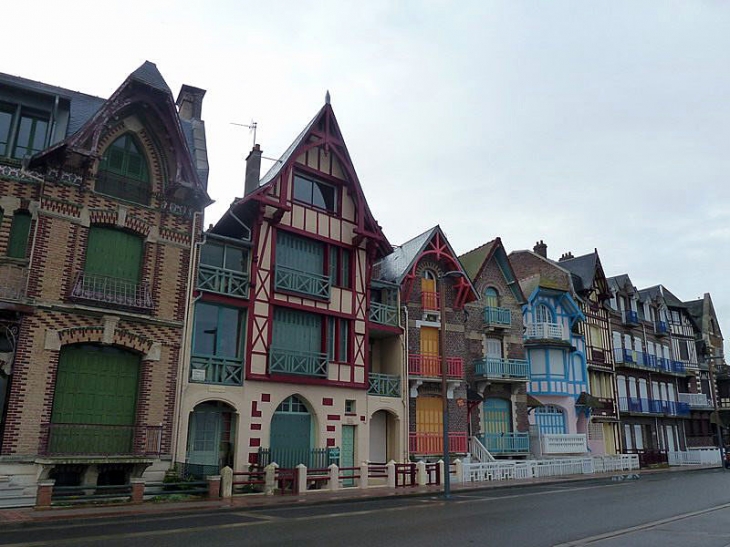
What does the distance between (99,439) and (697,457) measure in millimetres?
38925

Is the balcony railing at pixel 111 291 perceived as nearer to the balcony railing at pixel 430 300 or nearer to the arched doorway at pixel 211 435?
the arched doorway at pixel 211 435

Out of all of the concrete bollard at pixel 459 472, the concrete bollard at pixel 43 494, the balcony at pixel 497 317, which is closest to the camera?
the concrete bollard at pixel 43 494

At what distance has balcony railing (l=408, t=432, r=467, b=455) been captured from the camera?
25.0 meters

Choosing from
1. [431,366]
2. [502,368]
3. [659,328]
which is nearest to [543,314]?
[502,368]

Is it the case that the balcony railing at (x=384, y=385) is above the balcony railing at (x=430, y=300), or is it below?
below

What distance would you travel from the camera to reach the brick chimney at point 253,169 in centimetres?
2391

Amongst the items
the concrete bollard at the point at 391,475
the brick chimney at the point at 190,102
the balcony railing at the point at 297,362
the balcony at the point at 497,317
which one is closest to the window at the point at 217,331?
the balcony railing at the point at 297,362

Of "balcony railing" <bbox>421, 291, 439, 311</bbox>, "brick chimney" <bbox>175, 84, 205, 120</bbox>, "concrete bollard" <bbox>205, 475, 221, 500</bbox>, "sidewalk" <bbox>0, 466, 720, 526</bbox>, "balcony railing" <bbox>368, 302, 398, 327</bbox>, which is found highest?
"brick chimney" <bbox>175, 84, 205, 120</bbox>

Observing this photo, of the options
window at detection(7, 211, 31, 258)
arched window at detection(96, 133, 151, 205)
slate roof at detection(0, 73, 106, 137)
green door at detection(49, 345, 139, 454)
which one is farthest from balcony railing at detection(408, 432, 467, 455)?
slate roof at detection(0, 73, 106, 137)

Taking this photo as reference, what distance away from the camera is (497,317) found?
30.2 meters

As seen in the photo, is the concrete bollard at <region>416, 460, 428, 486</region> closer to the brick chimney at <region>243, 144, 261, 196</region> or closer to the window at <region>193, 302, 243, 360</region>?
the window at <region>193, 302, 243, 360</region>

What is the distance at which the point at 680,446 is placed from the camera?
44.4 meters

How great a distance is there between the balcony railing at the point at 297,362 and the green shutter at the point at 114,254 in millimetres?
5342

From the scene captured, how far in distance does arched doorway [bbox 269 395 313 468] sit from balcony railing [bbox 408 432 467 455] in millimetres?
5212
